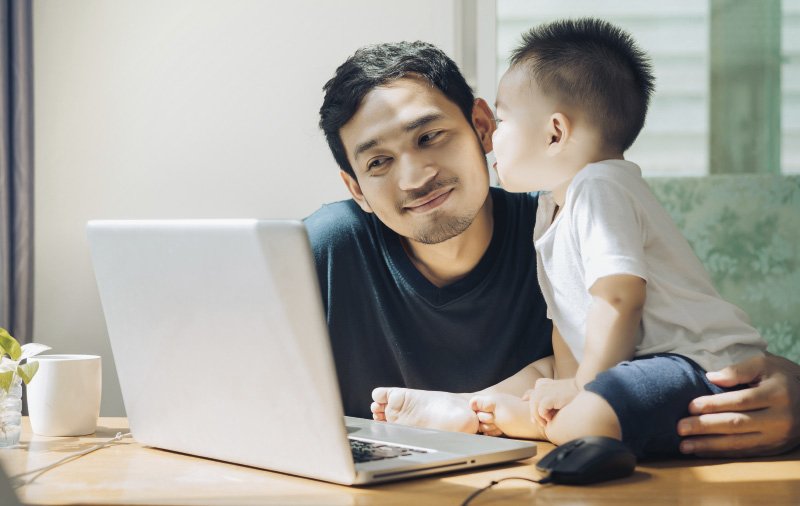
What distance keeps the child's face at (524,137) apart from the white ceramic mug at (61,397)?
725 mm

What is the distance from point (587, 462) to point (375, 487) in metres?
0.21

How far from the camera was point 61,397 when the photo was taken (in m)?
1.23

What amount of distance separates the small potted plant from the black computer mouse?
0.69m

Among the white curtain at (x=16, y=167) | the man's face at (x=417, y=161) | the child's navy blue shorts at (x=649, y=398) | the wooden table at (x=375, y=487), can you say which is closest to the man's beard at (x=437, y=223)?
the man's face at (x=417, y=161)

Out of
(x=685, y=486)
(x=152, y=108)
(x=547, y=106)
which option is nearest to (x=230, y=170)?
(x=152, y=108)

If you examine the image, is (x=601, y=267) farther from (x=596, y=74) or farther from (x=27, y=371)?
(x=27, y=371)

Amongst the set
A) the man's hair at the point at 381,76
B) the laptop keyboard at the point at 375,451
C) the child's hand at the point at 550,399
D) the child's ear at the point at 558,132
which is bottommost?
the laptop keyboard at the point at 375,451

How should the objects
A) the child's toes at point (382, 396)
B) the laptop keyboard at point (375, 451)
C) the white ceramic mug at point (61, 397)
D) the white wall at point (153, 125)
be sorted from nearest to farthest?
the laptop keyboard at point (375, 451) < the white ceramic mug at point (61, 397) < the child's toes at point (382, 396) < the white wall at point (153, 125)

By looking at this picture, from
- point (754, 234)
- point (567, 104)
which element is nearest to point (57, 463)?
point (567, 104)

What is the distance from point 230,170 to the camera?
2539 millimetres

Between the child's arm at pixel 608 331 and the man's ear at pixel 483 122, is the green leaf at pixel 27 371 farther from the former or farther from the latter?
the man's ear at pixel 483 122

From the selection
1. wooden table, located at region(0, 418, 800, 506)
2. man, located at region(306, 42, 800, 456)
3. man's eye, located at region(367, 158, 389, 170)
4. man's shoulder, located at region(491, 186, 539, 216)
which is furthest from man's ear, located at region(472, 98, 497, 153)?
wooden table, located at region(0, 418, 800, 506)

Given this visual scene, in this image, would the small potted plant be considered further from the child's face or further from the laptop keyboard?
the child's face

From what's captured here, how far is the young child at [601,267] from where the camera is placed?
1.05 metres
